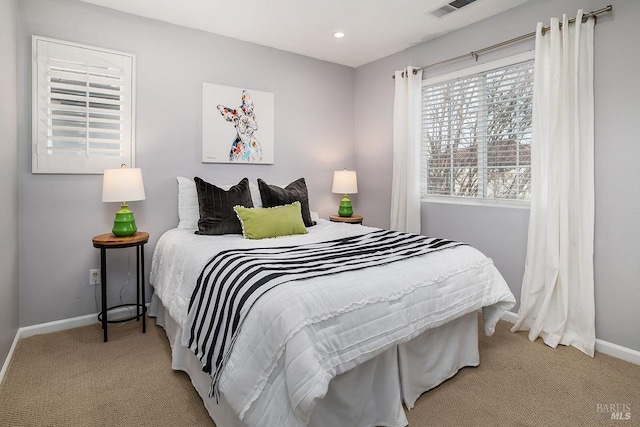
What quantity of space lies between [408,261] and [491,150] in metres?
1.80

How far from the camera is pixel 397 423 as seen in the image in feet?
5.68

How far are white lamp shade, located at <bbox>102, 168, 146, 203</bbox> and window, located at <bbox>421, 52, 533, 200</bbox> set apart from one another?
2.67m

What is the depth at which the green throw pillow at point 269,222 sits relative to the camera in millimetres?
2756

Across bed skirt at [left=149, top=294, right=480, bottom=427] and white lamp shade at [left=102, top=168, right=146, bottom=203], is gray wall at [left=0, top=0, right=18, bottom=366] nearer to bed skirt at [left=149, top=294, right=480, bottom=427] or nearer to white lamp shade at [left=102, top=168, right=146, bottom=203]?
white lamp shade at [left=102, top=168, right=146, bottom=203]

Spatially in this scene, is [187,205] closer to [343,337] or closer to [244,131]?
[244,131]

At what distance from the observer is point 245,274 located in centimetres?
171

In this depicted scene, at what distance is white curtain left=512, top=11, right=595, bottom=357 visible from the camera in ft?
8.24

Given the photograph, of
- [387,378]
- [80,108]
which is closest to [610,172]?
[387,378]

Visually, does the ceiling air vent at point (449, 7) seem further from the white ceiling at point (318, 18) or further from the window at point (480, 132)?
the window at point (480, 132)

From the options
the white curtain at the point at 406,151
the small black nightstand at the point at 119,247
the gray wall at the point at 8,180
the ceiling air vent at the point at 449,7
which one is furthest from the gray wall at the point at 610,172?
the gray wall at the point at 8,180

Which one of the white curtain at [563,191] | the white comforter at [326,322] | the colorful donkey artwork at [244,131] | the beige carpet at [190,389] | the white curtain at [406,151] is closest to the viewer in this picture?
the white comforter at [326,322]

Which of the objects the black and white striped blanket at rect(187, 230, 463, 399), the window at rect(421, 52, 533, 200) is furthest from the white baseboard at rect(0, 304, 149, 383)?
the window at rect(421, 52, 533, 200)

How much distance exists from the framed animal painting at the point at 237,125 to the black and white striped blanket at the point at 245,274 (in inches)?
61.4

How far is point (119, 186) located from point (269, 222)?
1.11 meters
